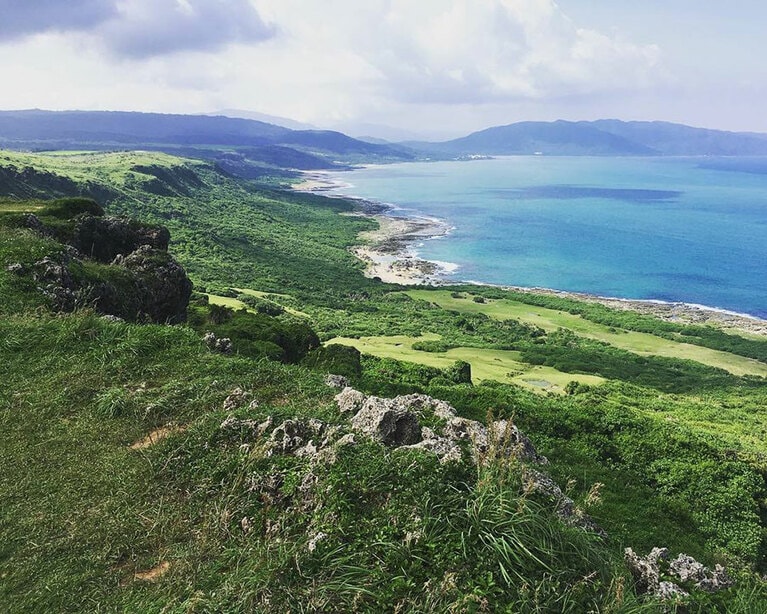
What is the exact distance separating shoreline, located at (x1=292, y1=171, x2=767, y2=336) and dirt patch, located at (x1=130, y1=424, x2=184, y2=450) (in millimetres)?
96766

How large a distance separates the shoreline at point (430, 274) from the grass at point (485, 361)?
1908 inches

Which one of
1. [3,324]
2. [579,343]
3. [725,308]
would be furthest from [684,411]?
[725,308]

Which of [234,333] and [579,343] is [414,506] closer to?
[234,333]

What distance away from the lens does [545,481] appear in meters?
8.37

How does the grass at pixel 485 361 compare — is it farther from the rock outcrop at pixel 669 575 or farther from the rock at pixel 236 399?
the rock at pixel 236 399

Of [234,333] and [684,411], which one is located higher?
[234,333]

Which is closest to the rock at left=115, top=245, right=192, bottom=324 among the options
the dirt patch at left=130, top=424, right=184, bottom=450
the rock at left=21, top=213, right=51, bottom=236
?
the rock at left=21, top=213, right=51, bottom=236

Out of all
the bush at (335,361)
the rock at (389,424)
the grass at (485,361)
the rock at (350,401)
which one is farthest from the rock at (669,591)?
the grass at (485,361)

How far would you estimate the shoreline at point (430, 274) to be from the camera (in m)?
91.8

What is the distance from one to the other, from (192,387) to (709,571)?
429 inches

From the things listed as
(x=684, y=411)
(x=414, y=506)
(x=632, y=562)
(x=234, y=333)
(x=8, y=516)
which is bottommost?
(x=684, y=411)

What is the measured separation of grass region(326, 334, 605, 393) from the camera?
4600 cm

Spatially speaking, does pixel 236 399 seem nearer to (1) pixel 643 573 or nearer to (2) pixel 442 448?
(2) pixel 442 448

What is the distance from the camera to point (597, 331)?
82438 mm
